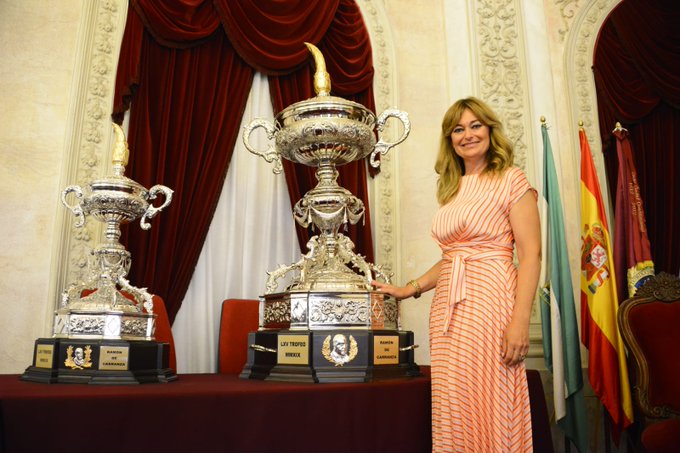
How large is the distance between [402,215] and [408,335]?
179 centimetres

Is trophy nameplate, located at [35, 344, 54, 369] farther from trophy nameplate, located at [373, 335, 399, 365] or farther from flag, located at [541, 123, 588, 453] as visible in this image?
flag, located at [541, 123, 588, 453]

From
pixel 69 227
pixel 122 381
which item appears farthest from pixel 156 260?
pixel 122 381

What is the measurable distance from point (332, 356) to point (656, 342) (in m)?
1.78

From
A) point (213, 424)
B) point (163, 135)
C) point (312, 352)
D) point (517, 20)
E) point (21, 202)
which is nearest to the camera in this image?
point (213, 424)

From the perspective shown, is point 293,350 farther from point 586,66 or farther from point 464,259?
point 586,66

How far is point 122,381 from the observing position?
1427 millimetres

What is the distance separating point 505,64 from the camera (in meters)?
3.67

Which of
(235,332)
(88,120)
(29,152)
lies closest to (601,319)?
(235,332)

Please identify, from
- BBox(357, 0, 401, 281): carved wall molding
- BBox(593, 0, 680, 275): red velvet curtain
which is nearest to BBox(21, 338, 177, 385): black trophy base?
BBox(357, 0, 401, 281): carved wall molding

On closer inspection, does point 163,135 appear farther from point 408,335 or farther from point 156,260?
point 408,335

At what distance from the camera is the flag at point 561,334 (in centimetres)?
261

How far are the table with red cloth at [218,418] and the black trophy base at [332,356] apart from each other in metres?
0.06

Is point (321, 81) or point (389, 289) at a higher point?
point (321, 81)

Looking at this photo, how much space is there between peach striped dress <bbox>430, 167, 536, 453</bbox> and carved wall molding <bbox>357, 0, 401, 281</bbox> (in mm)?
1631
